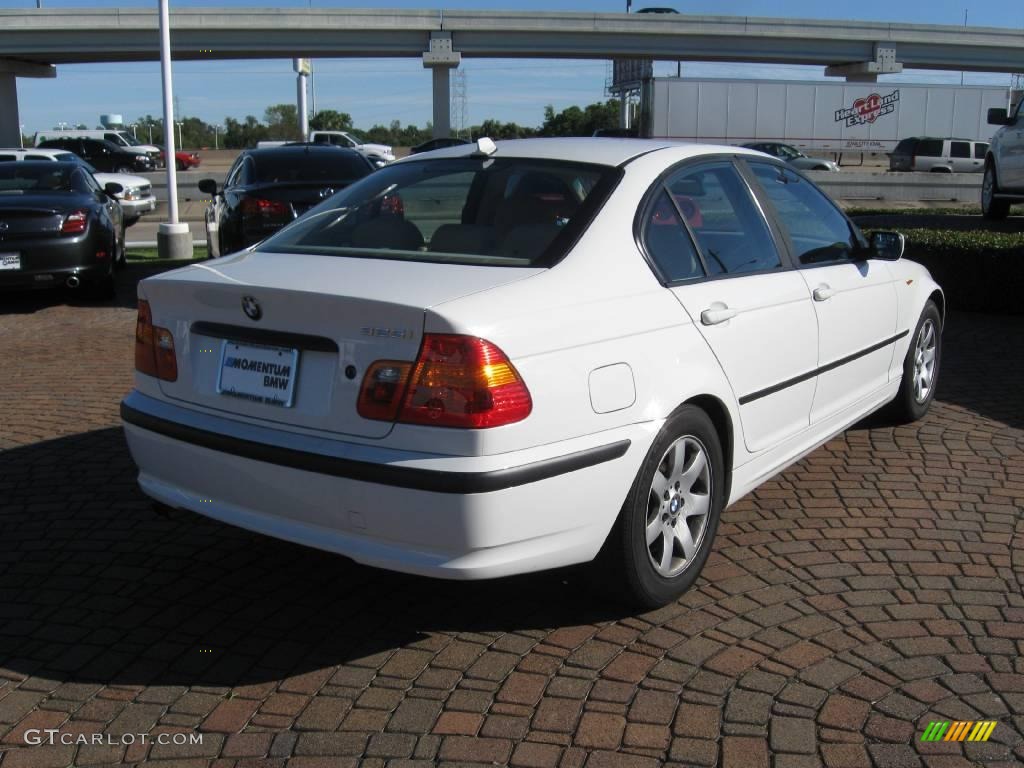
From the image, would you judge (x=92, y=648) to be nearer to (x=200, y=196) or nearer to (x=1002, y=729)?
(x=1002, y=729)

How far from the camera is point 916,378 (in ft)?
19.9

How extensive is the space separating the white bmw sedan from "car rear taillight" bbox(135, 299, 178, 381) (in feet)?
0.04

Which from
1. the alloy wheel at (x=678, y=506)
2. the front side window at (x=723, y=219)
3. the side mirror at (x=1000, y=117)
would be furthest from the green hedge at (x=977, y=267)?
the alloy wheel at (x=678, y=506)

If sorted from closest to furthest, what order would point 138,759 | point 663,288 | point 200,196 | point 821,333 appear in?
1. point 138,759
2. point 663,288
3. point 821,333
4. point 200,196

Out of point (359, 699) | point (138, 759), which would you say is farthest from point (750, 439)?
point (138, 759)

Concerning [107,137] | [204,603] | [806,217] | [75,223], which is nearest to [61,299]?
[75,223]

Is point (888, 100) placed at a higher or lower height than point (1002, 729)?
higher

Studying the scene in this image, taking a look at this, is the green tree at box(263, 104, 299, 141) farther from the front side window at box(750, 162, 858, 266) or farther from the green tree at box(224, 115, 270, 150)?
the front side window at box(750, 162, 858, 266)

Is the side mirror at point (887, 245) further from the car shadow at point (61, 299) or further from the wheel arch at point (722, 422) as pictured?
the car shadow at point (61, 299)

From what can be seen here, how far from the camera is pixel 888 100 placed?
48.2 meters

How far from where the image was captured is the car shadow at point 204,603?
345 cm

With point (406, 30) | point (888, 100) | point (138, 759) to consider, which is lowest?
point (138, 759)

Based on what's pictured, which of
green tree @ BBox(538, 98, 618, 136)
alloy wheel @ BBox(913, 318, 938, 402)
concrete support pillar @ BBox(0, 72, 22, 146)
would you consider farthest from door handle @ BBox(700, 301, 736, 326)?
green tree @ BBox(538, 98, 618, 136)

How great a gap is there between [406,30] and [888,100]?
22.0m
